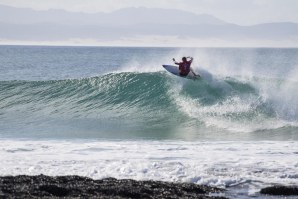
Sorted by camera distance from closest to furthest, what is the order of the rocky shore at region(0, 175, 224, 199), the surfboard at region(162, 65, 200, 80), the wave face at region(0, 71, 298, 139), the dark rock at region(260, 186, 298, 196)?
the rocky shore at region(0, 175, 224, 199) < the dark rock at region(260, 186, 298, 196) < the wave face at region(0, 71, 298, 139) < the surfboard at region(162, 65, 200, 80)

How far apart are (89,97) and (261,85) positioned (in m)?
6.65

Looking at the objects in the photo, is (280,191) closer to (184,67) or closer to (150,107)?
(184,67)

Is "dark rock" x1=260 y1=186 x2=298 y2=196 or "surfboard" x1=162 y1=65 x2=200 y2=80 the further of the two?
"surfboard" x1=162 y1=65 x2=200 y2=80

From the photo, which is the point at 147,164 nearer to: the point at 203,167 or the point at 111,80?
the point at 203,167

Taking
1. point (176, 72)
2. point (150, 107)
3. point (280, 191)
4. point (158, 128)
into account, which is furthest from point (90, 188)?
point (176, 72)

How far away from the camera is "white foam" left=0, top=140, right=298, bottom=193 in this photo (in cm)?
1068

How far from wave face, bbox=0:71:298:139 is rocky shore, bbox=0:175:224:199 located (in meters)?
6.30

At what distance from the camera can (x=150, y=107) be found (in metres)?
21.8

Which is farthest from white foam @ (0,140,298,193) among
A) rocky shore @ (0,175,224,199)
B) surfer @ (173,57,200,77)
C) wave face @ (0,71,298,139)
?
surfer @ (173,57,200,77)

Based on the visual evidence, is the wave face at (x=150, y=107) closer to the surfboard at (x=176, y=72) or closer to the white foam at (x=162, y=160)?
the surfboard at (x=176, y=72)

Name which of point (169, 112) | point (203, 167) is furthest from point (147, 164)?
point (169, 112)

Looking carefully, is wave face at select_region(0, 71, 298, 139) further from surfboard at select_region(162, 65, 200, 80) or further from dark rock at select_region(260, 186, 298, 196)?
dark rock at select_region(260, 186, 298, 196)

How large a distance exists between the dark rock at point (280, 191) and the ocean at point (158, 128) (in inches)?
7.0

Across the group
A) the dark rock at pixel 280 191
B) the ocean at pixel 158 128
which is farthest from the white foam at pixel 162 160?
the dark rock at pixel 280 191
